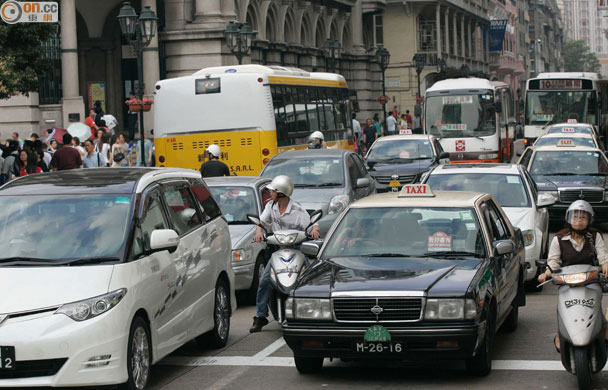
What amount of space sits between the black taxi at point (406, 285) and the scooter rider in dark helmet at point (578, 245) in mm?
613

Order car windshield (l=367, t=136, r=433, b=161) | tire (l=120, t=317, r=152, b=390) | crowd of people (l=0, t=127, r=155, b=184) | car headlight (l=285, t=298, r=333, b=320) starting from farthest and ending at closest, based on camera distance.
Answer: car windshield (l=367, t=136, r=433, b=161) → crowd of people (l=0, t=127, r=155, b=184) → car headlight (l=285, t=298, r=333, b=320) → tire (l=120, t=317, r=152, b=390)

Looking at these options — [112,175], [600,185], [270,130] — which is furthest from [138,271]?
[270,130]

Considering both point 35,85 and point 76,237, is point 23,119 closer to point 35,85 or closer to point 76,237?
point 35,85

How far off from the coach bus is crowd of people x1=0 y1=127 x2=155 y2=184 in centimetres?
1859

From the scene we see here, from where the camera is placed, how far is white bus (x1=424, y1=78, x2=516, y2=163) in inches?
1347

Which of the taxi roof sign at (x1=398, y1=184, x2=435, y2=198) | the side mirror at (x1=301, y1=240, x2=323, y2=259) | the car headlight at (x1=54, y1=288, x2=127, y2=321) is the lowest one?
the car headlight at (x1=54, y1=288, x2=127, y2=321)

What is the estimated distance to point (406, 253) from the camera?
31.0ft

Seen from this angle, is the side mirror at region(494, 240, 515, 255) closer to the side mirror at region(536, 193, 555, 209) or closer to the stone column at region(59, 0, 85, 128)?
the side mirror at region(536, 193, 555, 209)

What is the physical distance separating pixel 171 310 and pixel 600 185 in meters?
13.2

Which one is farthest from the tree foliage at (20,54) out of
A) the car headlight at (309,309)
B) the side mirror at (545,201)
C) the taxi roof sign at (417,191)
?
the car headlight at (309,309)

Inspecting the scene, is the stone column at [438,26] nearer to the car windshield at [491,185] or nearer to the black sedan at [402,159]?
the black sedan at [402,159]

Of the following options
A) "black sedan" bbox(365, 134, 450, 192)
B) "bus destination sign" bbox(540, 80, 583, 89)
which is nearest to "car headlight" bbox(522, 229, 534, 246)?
"black sedan" bbox(365, 134, 450, 192)

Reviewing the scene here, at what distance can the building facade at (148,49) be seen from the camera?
37.3 m

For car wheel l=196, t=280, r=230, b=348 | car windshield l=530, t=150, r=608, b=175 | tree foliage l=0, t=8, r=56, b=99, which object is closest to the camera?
car wheel l=196, t=280, r=230, b=348
